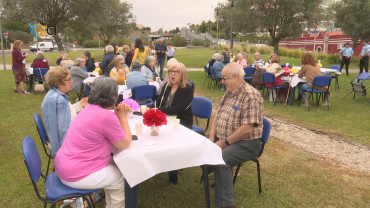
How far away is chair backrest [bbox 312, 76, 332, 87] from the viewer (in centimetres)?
709

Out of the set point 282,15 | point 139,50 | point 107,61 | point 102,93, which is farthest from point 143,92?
point 282,15

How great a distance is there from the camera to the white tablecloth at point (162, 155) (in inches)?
88.2

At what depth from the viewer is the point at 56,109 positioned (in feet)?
9.65

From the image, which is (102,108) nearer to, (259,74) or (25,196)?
(25,196)

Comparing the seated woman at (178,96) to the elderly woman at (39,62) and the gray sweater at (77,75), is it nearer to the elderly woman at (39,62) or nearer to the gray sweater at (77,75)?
the gray sweater at (77,75)

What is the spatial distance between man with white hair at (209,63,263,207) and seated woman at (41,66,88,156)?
1.61 metres

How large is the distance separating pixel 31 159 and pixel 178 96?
2024 millimetres

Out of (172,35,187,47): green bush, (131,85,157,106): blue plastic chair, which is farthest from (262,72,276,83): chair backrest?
(172,35,187,47): green bush

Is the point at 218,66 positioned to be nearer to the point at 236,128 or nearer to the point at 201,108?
the point at 201,108

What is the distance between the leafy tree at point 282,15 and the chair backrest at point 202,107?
58.0ft

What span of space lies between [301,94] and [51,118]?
22.4 ft

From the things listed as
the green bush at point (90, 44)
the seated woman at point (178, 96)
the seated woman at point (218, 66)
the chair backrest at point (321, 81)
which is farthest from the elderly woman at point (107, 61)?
the green bush at point (90, 44)

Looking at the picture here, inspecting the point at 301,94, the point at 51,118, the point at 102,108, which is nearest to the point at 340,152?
the point at 301,94

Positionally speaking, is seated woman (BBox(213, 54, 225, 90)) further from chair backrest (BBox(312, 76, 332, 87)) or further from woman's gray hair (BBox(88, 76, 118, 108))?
woman's gray hair (BBox(88, 76, 118, 108))
